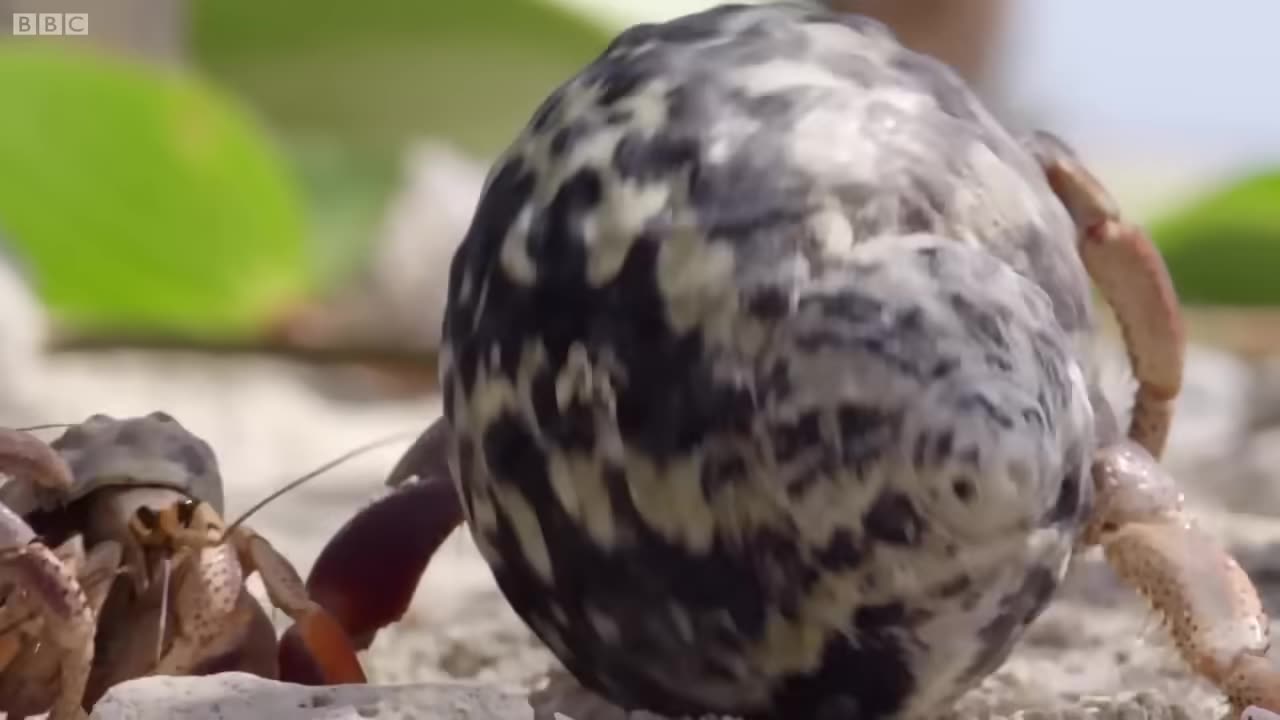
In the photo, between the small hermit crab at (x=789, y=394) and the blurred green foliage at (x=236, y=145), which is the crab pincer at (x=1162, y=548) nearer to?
the small hermit crab at (x=789, y=394)

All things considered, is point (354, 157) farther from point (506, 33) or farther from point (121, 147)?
point (121, 147)

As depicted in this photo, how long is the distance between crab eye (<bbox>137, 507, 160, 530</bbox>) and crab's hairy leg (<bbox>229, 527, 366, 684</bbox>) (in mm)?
62

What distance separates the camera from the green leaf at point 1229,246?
128 inches

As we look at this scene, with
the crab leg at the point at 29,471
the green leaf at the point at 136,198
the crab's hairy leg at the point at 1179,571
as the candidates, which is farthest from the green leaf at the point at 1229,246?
the crab leg at the point at 29,471

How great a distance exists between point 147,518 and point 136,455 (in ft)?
0.17

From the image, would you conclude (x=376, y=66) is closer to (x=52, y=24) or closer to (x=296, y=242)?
(x=296, y=242)

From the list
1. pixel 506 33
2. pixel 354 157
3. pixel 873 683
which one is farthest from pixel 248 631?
pixel 354 157

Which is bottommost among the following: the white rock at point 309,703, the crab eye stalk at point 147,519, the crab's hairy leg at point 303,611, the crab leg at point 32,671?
the crab leg at point 32,671

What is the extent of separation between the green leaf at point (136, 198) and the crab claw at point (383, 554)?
2.27 m

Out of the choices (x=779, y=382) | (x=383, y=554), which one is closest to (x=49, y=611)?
(x=383, y=554)

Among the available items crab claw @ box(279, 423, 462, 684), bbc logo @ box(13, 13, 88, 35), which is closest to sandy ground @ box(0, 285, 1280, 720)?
crab claw @ box(279, 423, 462, 684)

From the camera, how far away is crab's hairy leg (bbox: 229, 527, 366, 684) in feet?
3.20

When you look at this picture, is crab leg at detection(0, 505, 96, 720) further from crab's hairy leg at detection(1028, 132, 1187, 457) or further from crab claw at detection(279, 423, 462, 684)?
crab's hairy leg at detection(1028, 132, 1187, 457)

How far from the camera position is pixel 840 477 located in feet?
2.40
